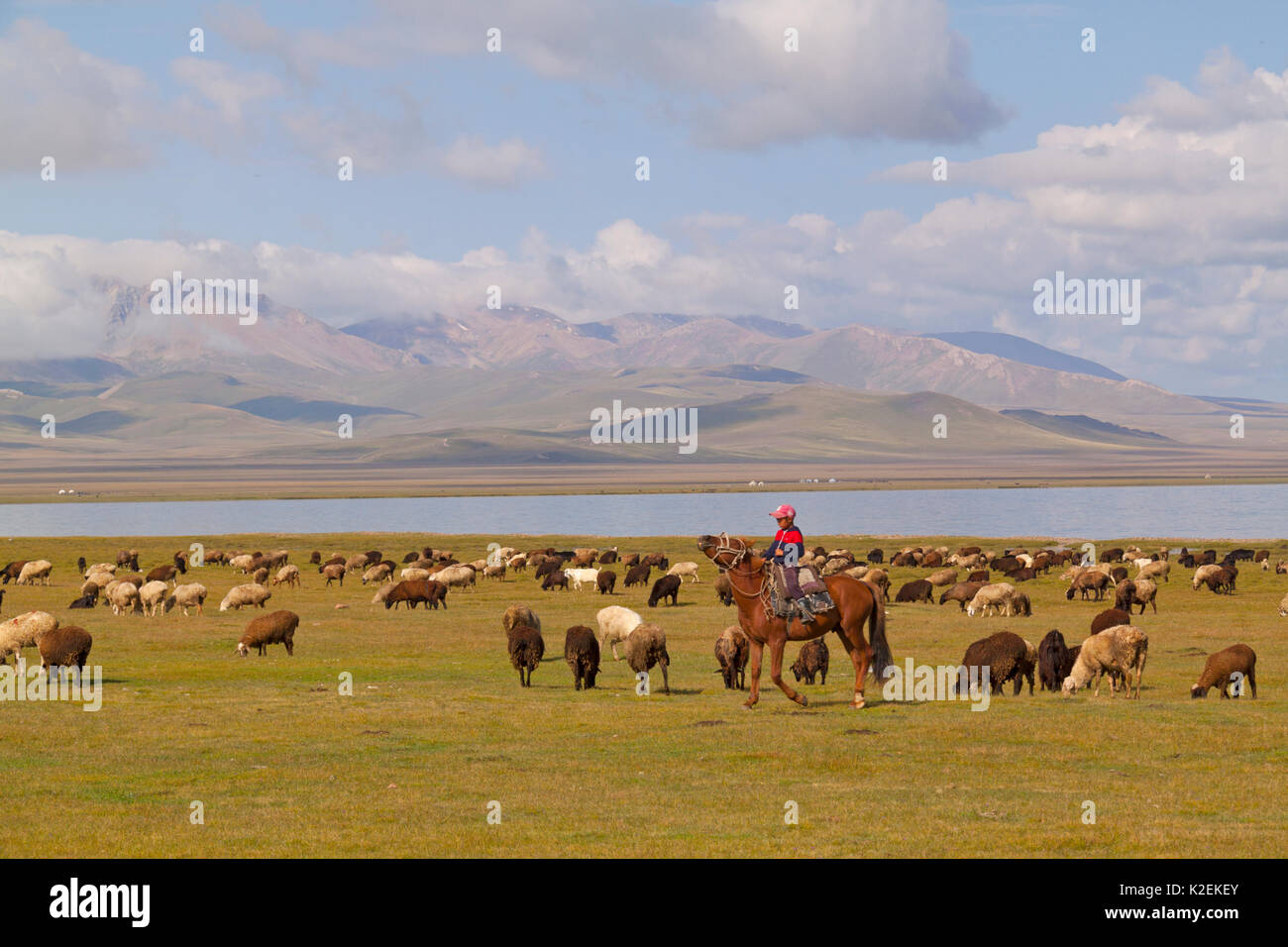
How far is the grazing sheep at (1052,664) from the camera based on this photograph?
29562 millimetres

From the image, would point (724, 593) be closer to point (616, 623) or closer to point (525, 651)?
point (616, 623)

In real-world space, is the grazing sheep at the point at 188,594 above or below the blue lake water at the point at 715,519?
below

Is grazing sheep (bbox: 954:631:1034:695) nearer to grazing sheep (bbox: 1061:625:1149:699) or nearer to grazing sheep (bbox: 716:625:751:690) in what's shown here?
grazing sheep (bbox: 1061:625:1149:699)

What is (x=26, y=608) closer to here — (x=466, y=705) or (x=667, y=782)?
(x=466, y=705)

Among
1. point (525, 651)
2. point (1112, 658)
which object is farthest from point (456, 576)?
point (1112, 658)

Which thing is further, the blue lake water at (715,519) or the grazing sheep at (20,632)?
the blue lake water at (715,519)

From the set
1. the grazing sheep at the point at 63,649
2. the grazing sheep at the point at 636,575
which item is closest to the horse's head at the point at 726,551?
the grazing sheep at the point at 63,649

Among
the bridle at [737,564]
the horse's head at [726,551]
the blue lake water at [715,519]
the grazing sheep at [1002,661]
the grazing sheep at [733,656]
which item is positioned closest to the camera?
the horse's head at [726,551]

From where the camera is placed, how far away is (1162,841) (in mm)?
14047

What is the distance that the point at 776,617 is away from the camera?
77.8 feet

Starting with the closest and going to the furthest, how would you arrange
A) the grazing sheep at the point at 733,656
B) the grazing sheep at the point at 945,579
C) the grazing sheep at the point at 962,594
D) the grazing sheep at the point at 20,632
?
the grazing sheep at the point at 733,656 < the grazing sheep at the point at 20,632 < the grazing sheep at the point at 962,594 < the grazing sheep at the point at 945,579

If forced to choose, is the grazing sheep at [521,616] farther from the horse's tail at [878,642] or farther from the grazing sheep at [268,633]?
the horse's tail at [878,642]

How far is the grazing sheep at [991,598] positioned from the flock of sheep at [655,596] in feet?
0.21
